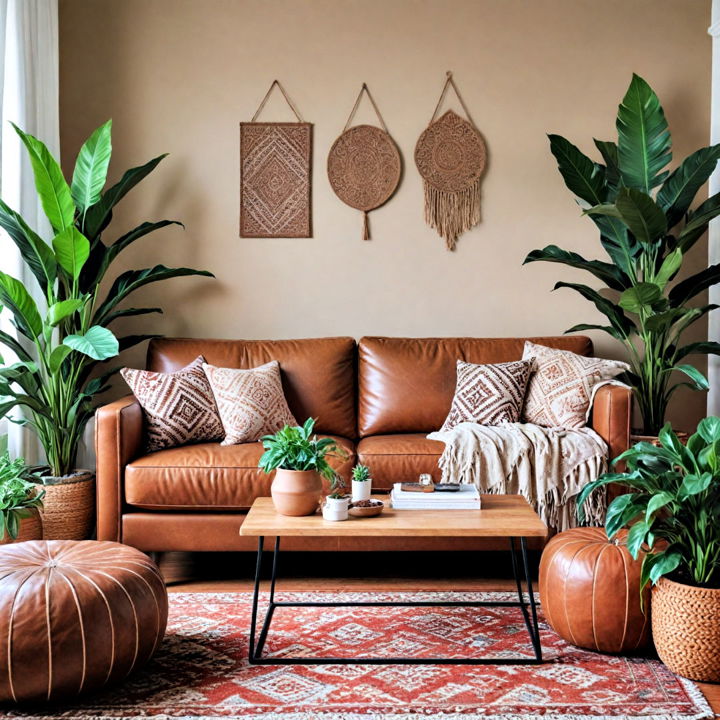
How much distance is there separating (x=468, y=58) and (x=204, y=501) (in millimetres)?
2649

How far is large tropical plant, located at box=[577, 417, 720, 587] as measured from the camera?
221 centimetres

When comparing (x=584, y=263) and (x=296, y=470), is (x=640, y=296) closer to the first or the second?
(x=584, y=263)

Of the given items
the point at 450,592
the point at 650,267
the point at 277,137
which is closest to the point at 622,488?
the point at 450,592

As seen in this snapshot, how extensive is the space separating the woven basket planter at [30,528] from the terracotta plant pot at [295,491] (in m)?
1.12

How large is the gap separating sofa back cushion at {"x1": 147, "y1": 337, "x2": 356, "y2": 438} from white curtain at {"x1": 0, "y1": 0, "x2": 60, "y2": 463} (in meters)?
0.70

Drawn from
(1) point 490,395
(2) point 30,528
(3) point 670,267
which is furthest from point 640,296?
(2) point 30,528

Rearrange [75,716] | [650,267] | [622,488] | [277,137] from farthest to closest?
[277,137] < [650,267] < [622,488] < [75,716]

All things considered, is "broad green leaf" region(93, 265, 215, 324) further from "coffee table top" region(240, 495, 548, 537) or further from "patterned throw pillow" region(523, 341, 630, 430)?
"patterned throw pillow" region(523, 341, 630, 430)

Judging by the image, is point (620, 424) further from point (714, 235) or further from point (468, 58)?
point (468, 58)

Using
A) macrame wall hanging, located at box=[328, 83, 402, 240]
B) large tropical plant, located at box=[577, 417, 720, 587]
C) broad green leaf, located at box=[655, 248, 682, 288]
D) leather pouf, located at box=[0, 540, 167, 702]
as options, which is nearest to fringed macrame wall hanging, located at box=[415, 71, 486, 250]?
macrame wall hanging, located at box=[328, 83, 402, 240]

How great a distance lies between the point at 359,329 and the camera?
425 centimetres

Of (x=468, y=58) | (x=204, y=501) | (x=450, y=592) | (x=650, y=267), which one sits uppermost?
(x=468, y=58)

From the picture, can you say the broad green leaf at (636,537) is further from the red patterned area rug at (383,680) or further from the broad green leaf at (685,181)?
the broad green leaf at (685,181)

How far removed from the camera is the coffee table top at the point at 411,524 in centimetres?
234
